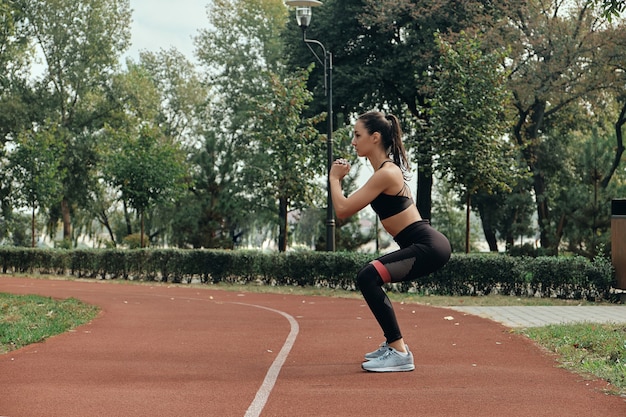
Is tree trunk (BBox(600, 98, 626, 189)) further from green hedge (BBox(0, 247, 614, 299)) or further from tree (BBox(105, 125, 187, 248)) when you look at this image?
tree (BBox(105, 125, 187, 248))

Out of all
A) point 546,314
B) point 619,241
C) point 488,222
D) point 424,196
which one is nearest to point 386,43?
point 424,196

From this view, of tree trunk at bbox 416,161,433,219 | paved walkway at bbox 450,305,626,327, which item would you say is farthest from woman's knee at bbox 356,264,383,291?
tree trunk at bbox 416,161,433,219

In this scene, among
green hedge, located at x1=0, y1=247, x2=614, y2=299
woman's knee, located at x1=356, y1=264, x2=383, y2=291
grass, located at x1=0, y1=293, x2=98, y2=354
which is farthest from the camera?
green hedge, located at x1=0, y1=247, x2=614, y2=299

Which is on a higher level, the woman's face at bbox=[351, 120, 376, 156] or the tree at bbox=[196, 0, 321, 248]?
the tree at bbox=[196, 0, 321, 248]

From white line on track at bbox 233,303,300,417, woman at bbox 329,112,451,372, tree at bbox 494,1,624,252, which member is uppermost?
tree at bbox 494,1,624,252

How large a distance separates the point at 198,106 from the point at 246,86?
5969mm

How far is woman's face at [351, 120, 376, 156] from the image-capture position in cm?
684

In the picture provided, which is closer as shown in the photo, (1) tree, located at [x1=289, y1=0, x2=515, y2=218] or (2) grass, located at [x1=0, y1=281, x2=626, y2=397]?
(2) grass, located at [x1=0, y1=281, x2=626, y2=397]

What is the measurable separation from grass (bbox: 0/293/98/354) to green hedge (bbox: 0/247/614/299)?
7.18 m

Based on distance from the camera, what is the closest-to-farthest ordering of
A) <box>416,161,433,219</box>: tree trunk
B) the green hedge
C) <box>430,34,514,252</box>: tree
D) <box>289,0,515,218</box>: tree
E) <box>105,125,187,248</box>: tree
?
1. the green hedge
2. <box>430,34,514,252</box>: tree
3. <box>289,0,515,218</box>: tree
4. <box>105,125,187,248</box>: tree
5. <box>416,161,433,219</box>: tree trunk

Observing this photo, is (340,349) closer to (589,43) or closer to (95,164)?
(589,43)

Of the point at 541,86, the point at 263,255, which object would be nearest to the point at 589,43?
the point at 541,86

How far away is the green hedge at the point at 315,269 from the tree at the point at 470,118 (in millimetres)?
3322

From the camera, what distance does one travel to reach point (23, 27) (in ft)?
159
